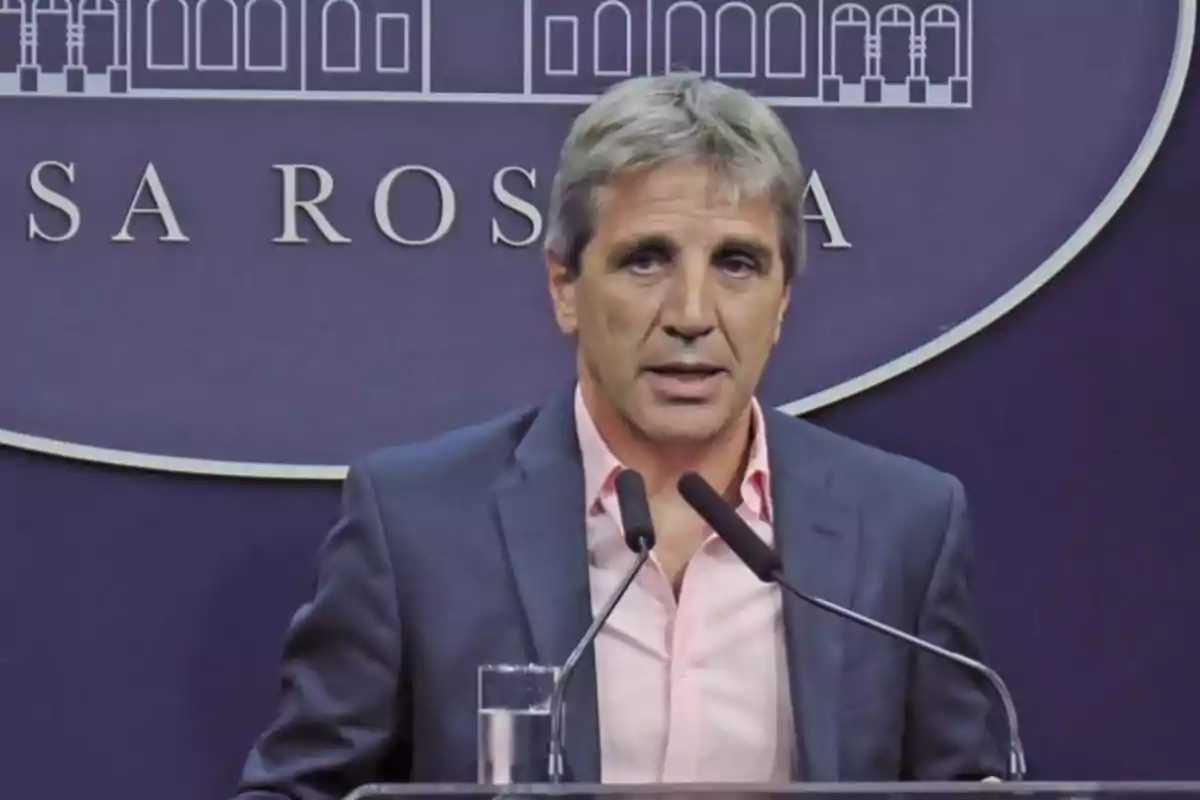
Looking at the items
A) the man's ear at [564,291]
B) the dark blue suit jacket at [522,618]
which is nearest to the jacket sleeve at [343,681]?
the dark blue suit jacket at [522,618]

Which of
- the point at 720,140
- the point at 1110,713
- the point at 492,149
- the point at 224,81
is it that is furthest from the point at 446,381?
the point at 1110,713

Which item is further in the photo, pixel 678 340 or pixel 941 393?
pixel 941 393

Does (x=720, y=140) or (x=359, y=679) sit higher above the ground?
(x=720, y=140)

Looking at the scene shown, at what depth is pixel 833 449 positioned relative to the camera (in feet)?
6.80

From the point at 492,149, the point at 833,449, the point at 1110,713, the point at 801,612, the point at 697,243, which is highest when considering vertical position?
the point at 492,149

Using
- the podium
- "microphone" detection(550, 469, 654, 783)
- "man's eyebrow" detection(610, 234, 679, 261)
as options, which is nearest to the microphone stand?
"microphone" detection(550, 469, 654, 783)

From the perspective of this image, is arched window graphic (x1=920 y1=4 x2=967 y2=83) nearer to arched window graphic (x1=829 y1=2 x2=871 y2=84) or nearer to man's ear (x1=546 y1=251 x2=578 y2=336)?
arched window graphic (x1=829 y1=2 x2=871 y2=84)

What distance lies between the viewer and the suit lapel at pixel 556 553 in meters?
1.83

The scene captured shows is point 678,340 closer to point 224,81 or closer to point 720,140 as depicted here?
point 720,140

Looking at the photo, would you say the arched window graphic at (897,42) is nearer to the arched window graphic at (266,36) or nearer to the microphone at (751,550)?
the arched window graphic at (266,36)

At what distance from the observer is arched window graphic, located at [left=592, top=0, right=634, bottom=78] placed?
7.68 feet

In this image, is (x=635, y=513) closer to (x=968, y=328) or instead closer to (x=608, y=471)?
(x=608, y=471)

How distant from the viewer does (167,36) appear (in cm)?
231

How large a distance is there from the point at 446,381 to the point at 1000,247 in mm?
702
